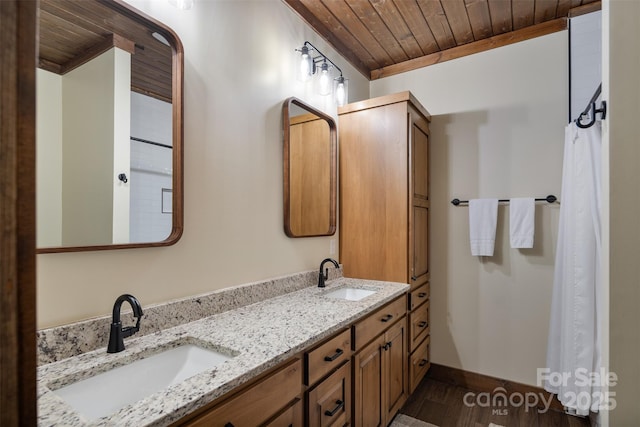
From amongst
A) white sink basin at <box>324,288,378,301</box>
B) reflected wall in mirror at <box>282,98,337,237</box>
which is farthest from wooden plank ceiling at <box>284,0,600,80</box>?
white sink basin at <box>324,288,378,301</box>

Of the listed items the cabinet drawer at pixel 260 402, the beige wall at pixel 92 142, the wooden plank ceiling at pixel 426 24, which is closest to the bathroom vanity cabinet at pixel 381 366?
the cabinet drawer at pixel 260 402

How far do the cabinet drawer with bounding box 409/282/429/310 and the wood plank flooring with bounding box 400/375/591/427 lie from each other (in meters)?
0.66

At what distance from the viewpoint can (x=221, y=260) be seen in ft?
5.01

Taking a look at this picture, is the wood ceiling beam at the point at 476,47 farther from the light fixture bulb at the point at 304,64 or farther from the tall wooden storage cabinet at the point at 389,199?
the light fixture bulb at the point at 304,64

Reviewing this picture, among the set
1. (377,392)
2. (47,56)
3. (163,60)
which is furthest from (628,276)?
(47,56)

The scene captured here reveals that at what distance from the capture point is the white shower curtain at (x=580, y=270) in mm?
1795

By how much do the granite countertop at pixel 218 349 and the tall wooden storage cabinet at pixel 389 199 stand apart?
1.74ft

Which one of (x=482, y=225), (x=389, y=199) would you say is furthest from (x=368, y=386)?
(x=482, y=225)

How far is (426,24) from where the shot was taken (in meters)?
2.26

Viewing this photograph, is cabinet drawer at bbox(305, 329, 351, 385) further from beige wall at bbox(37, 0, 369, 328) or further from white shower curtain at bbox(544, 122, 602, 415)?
white shower curtain at bbox(544, 122, 602, 415)

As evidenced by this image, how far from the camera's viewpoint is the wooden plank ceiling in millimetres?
2064

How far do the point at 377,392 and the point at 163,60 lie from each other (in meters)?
1.83

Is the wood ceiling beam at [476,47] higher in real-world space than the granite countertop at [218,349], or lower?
higher

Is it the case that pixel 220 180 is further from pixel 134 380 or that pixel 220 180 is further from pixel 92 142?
pixel 134 380
